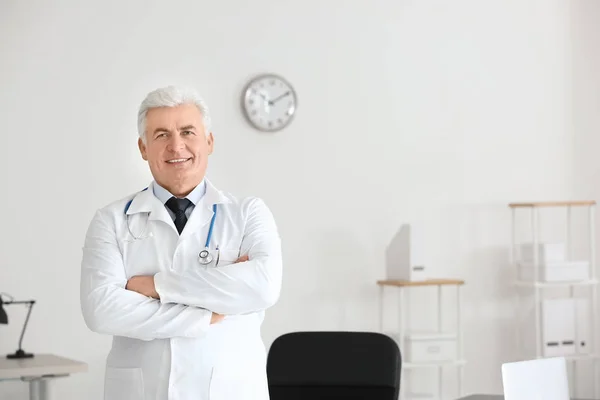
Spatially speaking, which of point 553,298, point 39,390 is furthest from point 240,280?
point 553,298

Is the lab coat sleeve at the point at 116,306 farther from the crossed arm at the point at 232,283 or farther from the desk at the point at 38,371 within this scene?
the desk at the point at 38,371

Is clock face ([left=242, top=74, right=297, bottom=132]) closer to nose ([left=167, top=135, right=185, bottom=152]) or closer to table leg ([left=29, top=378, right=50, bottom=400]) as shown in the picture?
table leg ([left=29, top=378, right=50, bottom=400])

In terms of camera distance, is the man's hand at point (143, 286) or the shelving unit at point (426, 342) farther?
the shelving unit at point (426, 342)

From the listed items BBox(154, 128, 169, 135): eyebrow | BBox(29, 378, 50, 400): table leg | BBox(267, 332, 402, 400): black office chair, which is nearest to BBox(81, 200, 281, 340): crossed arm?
BBox(154, 128, 169, 135): eyebrow

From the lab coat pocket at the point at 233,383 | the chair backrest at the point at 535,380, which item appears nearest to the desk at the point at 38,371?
the lab coat pocket at the point at 233,383

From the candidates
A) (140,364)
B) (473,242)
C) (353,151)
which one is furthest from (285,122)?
(140,364)

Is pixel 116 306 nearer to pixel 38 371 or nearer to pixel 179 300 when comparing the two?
pixel 179 300

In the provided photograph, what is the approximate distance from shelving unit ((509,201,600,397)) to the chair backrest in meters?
2.73

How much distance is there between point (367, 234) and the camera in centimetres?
499

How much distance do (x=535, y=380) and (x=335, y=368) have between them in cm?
69

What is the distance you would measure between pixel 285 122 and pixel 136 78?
2.62 feet

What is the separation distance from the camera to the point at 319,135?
489cm

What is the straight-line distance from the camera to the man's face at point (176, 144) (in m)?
2.12

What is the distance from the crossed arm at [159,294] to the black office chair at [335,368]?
22.3 inches
